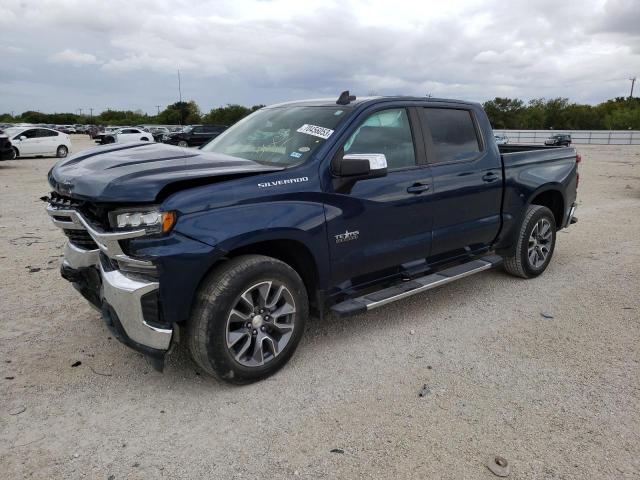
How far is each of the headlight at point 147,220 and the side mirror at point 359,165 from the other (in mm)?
1223

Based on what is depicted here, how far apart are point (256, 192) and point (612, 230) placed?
23.0ft

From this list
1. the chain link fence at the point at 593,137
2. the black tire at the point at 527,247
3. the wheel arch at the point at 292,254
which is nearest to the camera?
the wheel arch at the point at 292,254

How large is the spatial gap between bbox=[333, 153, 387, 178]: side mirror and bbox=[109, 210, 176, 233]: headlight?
4.01 feet

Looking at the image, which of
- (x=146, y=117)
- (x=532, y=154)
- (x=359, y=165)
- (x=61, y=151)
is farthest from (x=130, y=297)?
(x=146, y=117)

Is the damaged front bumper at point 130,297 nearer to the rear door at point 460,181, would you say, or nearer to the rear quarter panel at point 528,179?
the rear door at point 460,181

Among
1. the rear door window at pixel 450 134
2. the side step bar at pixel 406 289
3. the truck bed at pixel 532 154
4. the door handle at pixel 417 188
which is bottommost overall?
the side step bar at pixel 406 289

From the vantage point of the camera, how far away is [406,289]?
4039 millimetres

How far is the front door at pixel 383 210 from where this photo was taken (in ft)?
11.9

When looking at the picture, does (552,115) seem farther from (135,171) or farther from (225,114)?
(135,171)

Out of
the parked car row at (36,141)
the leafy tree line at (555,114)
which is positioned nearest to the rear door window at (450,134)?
the parked car row at (36,141)

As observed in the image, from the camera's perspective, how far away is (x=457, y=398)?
10.5ft

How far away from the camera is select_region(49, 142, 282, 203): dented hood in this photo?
2879mm

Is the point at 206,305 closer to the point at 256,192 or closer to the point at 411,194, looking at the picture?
the point at 256,192

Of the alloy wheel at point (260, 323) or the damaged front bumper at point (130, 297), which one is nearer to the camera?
the damaged front bumper at point (130, 297)
